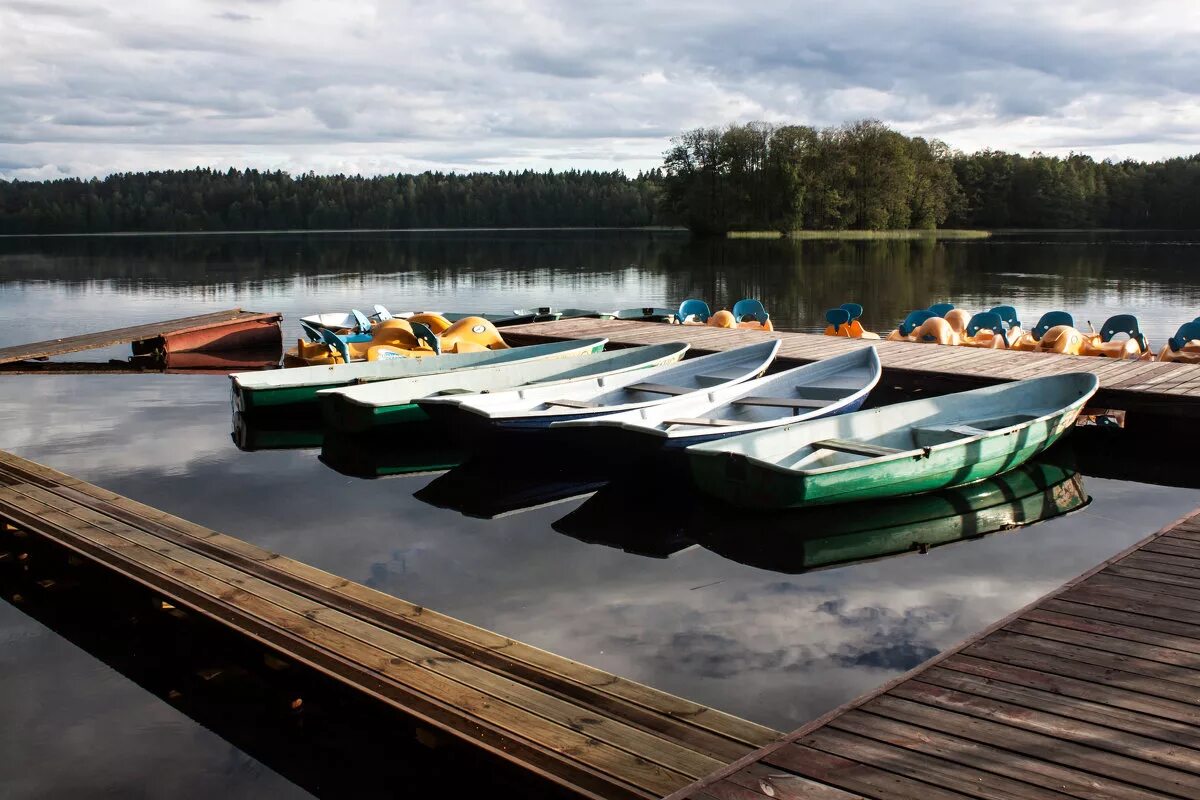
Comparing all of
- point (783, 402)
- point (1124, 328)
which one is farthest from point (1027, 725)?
point (1124, 328)

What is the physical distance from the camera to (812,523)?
28.3ft

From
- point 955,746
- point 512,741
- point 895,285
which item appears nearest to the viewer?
point 955,746

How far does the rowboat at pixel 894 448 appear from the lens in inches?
328

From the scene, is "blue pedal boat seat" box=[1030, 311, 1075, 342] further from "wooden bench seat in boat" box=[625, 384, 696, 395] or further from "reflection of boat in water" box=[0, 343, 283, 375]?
"reflection of boat in water" box=[0, 343, 283, 375]

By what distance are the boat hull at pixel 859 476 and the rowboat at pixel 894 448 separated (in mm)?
11

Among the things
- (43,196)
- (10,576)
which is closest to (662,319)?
(10,576)

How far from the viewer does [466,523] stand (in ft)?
29.7

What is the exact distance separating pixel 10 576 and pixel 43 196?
132839 millimetres

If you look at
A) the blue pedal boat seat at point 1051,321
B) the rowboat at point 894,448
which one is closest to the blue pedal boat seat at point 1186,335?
the blue pedal boat seat at point 1051,321

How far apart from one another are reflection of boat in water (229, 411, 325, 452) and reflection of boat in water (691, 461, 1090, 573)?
5735mm

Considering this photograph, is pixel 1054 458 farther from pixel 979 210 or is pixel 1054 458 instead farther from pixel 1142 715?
pixel 979 210

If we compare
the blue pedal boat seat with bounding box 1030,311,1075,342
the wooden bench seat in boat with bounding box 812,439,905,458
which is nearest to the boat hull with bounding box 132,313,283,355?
the wooden bench seat in boat with bounding box 812,439,905,458

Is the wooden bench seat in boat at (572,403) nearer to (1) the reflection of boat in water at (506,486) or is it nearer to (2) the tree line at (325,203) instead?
(1) the reflection of boat in water at (506,486)

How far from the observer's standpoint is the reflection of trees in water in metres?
35.7
